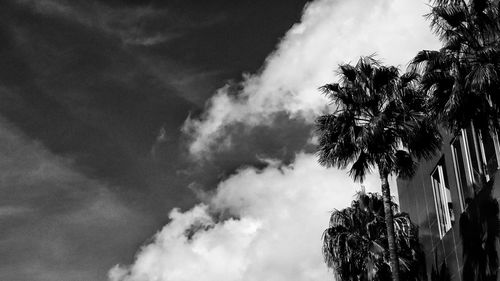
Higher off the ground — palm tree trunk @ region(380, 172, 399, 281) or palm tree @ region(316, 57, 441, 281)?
palm tree @ region(316, 57, 441, 281)

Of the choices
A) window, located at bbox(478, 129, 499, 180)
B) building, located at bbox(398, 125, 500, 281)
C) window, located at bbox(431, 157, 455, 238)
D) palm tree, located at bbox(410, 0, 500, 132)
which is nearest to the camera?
palm tree, located at bbox(410, 0, 500, 132)

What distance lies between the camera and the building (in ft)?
78.0

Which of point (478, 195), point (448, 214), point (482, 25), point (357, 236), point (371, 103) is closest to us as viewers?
point (482, 25)

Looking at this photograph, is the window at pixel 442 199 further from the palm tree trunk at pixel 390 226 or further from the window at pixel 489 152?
the palm tree trunk at pixel 390 226

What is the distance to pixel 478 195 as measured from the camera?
76.9ft

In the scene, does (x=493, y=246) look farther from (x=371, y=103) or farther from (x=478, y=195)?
(x=371, y=103)

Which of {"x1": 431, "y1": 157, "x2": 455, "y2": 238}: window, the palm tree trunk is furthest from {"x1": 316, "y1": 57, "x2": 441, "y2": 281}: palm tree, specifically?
{"x1": 431, "y1": 157, "x2": 455, "y2": 238}: window

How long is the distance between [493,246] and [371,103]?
21.0 feet

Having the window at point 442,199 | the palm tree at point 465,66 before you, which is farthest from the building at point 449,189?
the palm tree at point 465,66

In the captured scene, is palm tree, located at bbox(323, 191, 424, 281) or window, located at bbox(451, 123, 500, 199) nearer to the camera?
window, located at bbox(451, 123, 500, 199)

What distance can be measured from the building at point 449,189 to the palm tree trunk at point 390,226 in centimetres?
301

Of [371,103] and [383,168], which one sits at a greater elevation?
[371,103]

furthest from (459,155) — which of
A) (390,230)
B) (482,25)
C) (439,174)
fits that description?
(482,25)

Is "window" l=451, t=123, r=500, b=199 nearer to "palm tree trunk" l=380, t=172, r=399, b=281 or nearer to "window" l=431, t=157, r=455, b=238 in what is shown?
"window" l=431, t=157, r=455, b=238
